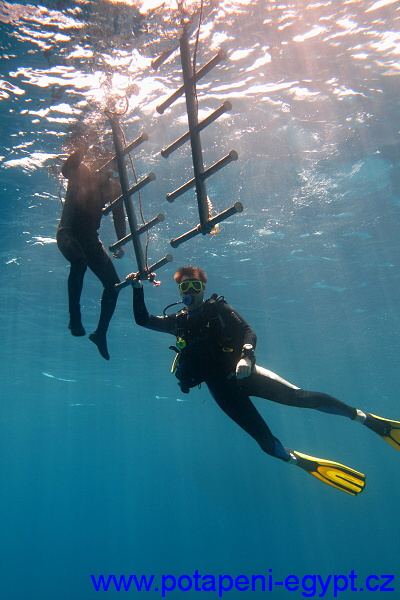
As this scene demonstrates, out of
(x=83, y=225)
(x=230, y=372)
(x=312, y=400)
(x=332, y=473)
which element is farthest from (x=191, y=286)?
(x=332, y=473)

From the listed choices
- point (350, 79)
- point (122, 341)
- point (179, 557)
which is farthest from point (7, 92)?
point (179, 557)

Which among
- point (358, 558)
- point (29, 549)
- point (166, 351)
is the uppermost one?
point (166, 351)

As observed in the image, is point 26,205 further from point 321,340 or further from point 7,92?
point 321,340

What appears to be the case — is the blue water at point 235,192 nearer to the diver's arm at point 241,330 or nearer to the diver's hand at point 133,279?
the diver's hand at point 133,279

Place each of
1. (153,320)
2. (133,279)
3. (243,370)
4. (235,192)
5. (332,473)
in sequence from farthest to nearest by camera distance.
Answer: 1. (235,192)
2. (153,320)
3. (332,473)
4. (133,279)
5. (243,370)

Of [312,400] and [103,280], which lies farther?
[103,280]

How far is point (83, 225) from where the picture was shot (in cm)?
643

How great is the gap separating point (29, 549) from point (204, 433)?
38.3m

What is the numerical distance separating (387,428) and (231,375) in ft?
8.72

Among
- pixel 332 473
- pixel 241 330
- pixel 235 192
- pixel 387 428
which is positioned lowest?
pixel 332 473

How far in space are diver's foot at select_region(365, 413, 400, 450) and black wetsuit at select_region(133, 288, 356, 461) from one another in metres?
0.35

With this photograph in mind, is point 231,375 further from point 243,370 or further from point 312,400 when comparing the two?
point 312,400

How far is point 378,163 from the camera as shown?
1206cm

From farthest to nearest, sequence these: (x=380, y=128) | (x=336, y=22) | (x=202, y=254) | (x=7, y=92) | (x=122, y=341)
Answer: (x=122, y=341)
(x=202, y=254)
(x=380, y=128)
(x=7, y=92)
(x=336, y=22)
